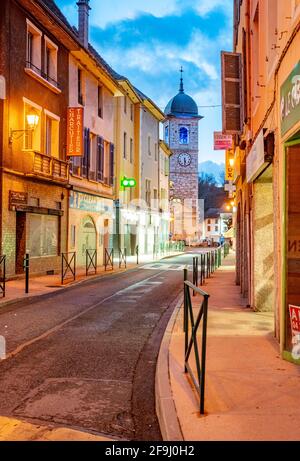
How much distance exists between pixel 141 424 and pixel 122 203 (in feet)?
101

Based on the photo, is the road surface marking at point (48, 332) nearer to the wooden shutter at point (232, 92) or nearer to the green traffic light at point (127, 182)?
the wooden shutter at point (232, 92)

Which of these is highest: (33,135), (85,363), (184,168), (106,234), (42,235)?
(184,168)

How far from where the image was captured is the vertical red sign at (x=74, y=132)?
22344mm

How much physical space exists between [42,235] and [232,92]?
10.2 m

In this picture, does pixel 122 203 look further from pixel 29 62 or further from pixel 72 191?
pixel 29 62

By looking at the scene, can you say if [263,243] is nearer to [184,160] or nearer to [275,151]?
[275,151]

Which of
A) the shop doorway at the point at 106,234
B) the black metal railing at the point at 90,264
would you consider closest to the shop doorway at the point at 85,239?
the black metal railing at the point at 90,264

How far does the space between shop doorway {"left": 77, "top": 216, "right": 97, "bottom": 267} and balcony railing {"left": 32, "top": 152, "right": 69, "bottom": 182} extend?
154 inches

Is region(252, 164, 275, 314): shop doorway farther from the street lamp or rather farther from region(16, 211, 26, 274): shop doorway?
region(16, 211, 26, 274): shop doorway

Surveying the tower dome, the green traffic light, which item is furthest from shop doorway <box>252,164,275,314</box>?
the tower dome

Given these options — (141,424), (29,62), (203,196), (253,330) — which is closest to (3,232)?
(29,62)

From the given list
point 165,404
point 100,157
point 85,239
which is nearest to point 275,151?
point 165,404

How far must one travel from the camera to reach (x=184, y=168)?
239 ft

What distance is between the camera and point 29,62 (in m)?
19.1
